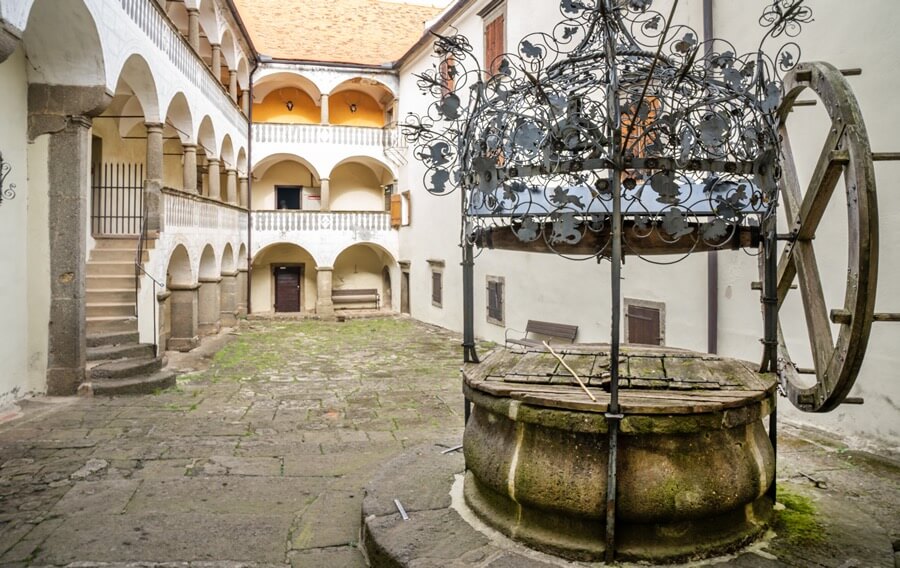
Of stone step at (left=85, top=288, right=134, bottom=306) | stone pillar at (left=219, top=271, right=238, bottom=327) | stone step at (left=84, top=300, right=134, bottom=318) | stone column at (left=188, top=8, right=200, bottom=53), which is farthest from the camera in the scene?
stone pillar at (left=219, top=271, right=238, bottom=327)

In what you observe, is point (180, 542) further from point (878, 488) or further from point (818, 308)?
point (878, 488)

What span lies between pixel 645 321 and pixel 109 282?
8.35 metres

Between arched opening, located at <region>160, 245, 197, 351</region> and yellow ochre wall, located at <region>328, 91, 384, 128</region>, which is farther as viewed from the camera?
yellow ochre wall, located at <region>328, 91, 384, 128</region>

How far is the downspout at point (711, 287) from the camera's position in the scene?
7.95 metres

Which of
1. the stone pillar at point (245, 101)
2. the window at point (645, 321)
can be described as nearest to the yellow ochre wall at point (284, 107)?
the stone pillar at point (245, 101)

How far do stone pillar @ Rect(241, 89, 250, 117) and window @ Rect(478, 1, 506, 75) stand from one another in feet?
29.4

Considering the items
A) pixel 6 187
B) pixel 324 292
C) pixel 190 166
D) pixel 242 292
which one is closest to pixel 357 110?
pixel 324 292

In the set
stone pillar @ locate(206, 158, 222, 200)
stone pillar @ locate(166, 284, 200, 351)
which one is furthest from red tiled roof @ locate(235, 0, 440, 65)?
stone pillar @ locate(166, 284, 200, 351)

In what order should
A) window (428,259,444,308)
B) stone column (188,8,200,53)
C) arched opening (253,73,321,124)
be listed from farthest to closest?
arched opening (253,73,321,124) → window (428,259,444,308) → stone column (188,8,200,53)

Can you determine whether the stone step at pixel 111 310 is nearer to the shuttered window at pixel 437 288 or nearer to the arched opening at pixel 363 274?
the shuttered window at pixel 437 288

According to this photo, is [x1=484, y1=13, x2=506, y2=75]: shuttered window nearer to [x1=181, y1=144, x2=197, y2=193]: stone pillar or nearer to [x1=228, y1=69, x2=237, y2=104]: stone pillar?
[x1=181, y1=144, x2=197, y2=193]: stone pillar

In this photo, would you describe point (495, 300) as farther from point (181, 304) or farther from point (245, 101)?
point (245, 101)

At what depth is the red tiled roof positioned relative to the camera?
2130 centimetres

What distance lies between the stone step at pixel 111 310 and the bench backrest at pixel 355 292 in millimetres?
13128
